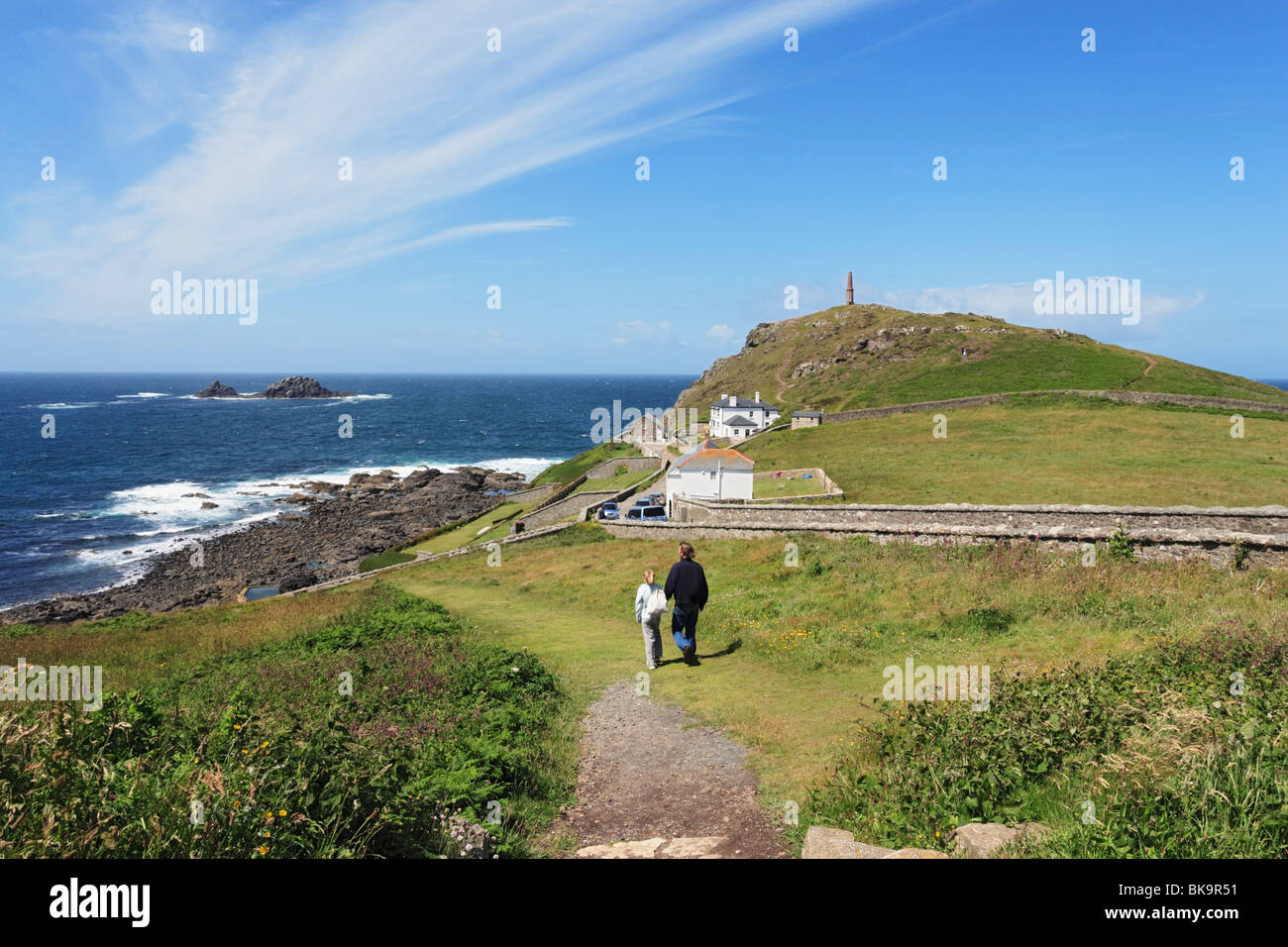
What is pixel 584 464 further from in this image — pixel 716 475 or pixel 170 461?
pixel 170 461

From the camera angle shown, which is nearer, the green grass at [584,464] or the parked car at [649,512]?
the parked car at [649,512]

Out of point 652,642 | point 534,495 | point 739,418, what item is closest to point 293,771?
point 652,642

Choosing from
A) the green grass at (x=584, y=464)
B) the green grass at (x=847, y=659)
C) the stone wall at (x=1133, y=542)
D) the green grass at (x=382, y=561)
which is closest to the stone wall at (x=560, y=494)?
the green grass at (x=584, y=464)

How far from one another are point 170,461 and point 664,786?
112421 mm

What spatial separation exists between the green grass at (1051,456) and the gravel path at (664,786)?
25.7 meters

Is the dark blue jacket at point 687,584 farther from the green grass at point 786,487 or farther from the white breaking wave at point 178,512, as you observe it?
the white breaking wave at point 178,512

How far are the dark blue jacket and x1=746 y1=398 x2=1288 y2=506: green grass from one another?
22.8 m

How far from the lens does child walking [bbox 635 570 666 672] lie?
12.6 metres

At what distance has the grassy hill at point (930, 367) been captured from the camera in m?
70.6

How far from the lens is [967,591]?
1515 cm
